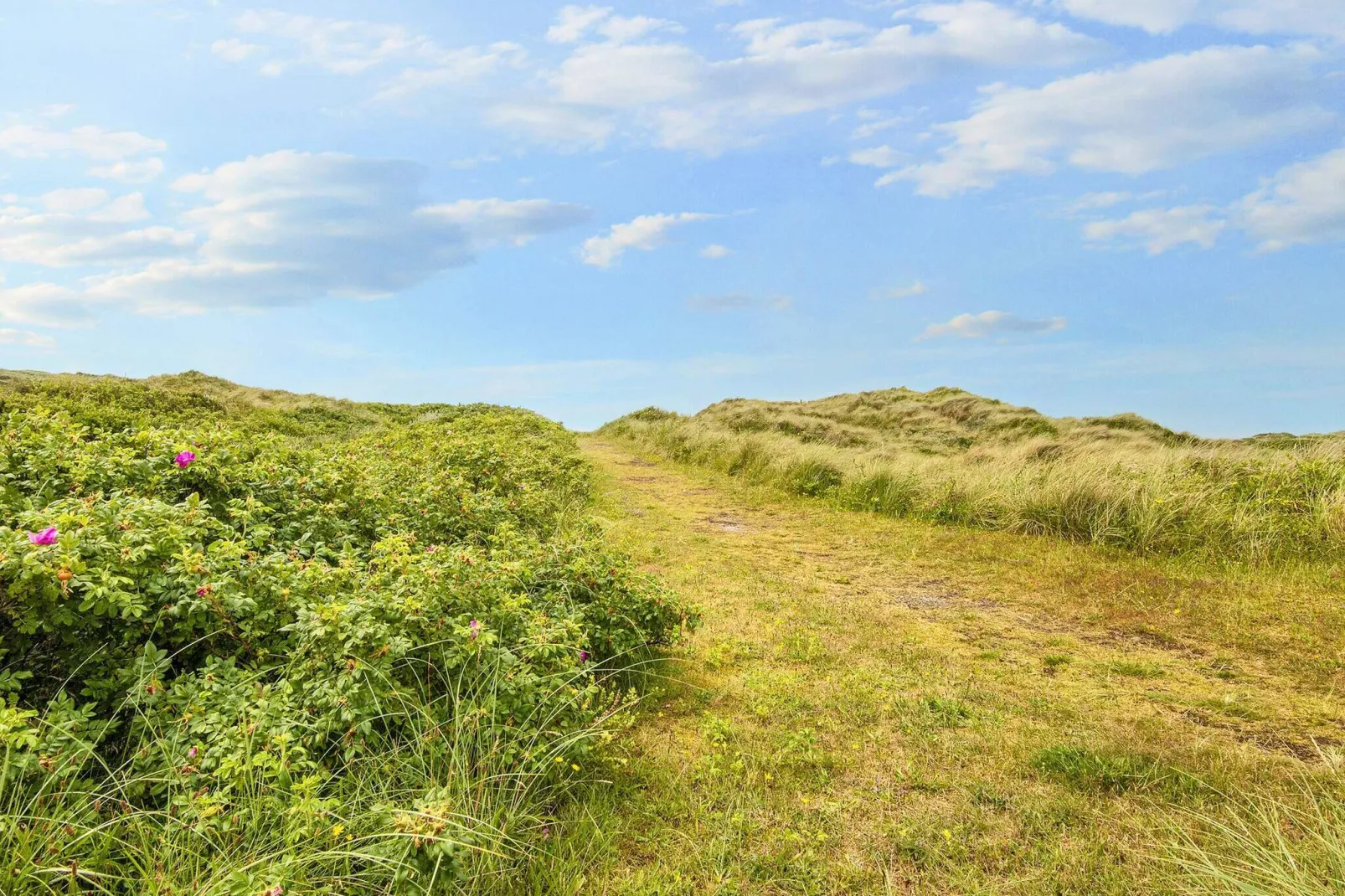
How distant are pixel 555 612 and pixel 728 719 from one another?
46.6 inches

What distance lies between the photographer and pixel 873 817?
3.13 meters

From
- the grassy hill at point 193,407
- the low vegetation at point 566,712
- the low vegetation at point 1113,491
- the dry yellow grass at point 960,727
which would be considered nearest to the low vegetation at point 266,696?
the low vegetation at point 566,712

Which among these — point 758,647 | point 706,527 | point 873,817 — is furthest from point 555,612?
A: point 706,527

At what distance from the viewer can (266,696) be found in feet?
9.77

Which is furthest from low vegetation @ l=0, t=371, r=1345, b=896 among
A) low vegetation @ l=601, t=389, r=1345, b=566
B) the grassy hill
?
the grassy hill

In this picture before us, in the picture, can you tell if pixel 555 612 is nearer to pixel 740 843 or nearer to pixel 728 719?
pixel 728 719

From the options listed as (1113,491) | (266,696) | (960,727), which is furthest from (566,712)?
(1113,491)

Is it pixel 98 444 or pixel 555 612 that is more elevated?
pixel 98 444

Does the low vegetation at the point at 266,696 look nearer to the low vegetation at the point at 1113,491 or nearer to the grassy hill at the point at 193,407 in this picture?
the grassy hill at the point at 193,407

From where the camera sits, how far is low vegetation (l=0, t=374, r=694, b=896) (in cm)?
240

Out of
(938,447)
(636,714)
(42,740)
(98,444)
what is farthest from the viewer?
(938,447)

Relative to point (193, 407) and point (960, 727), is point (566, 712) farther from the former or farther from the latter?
point (193, 407)

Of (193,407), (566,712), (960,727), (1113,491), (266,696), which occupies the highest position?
(193,407)

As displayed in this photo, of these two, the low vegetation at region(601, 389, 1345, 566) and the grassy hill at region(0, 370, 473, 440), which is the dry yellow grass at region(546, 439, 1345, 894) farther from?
the grassy hill at region(0, 370, 473, 440)
